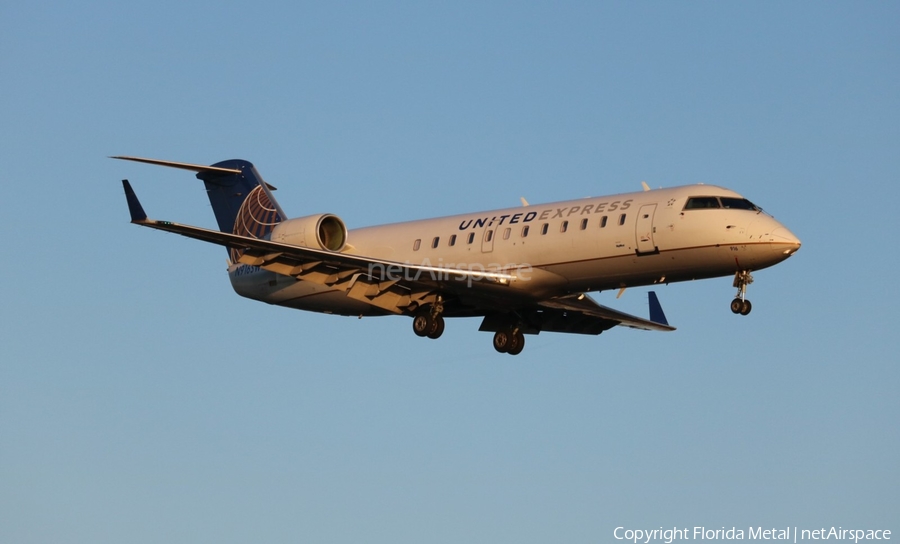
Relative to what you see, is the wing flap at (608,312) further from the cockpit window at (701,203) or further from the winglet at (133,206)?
the winglet at (133,206)

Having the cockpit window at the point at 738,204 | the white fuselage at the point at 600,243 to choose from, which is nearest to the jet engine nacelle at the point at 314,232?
the white fuselage at the point at 600,243

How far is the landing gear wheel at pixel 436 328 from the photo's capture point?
29.8 meters

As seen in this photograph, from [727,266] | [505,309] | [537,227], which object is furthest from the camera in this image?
[505,309]

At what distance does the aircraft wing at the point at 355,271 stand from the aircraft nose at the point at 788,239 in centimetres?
542

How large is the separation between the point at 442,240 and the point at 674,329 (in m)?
6.82

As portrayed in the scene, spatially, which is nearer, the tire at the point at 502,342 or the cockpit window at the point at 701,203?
the cockpit window at the point at 701,203

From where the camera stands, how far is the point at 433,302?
30047mm

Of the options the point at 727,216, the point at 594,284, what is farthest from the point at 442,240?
the point at 727,216

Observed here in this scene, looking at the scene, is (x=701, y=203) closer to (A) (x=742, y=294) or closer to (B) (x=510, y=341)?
(A) (x=742, y=294)

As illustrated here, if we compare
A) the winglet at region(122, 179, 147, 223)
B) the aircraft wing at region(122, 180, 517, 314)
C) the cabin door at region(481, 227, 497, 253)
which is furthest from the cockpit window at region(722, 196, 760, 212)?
the winglet at region(122, 179, 147, 223)

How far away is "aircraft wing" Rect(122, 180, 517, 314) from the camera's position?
28.3 metres

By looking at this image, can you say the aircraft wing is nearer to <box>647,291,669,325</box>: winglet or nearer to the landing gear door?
the landing gear door

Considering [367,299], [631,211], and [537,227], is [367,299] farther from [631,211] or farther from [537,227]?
[631,211]

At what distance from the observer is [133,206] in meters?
26.4
